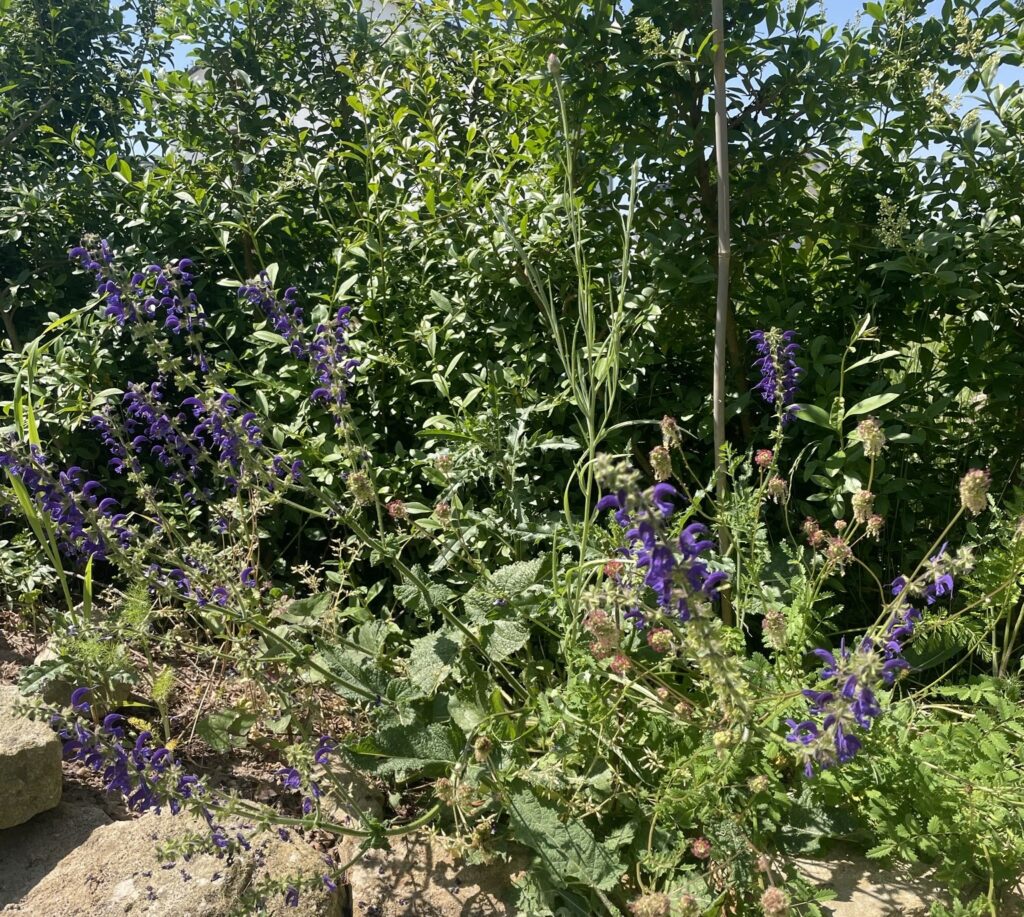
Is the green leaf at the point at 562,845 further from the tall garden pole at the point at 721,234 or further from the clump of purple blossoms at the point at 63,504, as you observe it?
the clump of purple blossoms at the point at 63,504

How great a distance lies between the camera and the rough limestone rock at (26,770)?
2393 millimetres

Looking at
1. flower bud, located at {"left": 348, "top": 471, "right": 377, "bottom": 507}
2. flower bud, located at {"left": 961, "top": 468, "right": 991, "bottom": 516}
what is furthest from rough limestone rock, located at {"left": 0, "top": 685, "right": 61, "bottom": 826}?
flower bud, located at {"left": 961, "top": 468, "right": 991, "bottom": 516}

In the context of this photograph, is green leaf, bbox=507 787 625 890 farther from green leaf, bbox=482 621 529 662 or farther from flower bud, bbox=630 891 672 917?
green leaf, bbox=482 621 529 662

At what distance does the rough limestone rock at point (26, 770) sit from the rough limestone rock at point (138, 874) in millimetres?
96

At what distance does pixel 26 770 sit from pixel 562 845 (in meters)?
1.46

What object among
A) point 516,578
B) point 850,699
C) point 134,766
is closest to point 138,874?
point 134,766

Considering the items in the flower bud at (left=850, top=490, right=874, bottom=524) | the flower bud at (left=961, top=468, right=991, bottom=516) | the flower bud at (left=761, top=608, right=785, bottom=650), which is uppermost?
the flower bud at (left=961, top=468, right=991, bottom=516)

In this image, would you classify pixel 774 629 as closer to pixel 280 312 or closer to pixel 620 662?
pixel 620 662

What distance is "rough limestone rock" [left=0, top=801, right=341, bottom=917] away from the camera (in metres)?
2.16

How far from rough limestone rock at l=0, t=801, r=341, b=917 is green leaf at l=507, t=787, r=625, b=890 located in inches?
19.1

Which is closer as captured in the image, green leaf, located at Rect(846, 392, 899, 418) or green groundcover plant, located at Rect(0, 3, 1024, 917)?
green groundcover plant, located at Rect(0, 3, 1024, 917)

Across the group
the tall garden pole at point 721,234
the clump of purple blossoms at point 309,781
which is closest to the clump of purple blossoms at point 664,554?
the tall garden pole at point 721,234

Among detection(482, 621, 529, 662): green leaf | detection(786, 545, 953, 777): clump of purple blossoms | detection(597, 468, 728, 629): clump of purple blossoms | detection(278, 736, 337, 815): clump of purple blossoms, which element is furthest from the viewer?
detection(482, 621, 529, 662): green leaf

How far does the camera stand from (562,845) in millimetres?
2016
